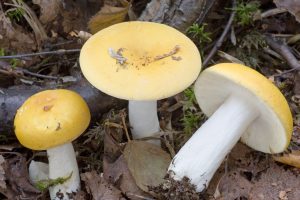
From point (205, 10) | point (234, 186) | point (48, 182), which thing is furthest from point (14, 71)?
point (234, 186)

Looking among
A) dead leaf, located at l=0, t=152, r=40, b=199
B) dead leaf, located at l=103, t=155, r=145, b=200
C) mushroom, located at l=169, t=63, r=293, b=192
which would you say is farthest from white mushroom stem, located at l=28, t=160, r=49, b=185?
mushroom, located at l=169, t=63, r=293, b=192

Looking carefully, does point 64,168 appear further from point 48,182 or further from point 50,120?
point 50,120

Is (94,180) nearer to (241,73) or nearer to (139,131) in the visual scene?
(139,131)

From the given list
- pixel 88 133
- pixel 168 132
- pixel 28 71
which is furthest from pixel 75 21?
pixel 168 132

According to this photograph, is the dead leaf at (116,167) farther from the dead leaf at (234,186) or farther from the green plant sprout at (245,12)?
the green plant sprout at (245,12)

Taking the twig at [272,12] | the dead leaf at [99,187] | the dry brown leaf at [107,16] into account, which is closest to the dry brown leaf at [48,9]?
the dry brown leaf at [107,16]

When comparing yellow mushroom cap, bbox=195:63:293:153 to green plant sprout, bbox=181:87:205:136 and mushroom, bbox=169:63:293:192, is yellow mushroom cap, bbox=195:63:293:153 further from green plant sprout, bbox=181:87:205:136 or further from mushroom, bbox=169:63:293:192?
green plant sprout, bbox=181:87:205:136
